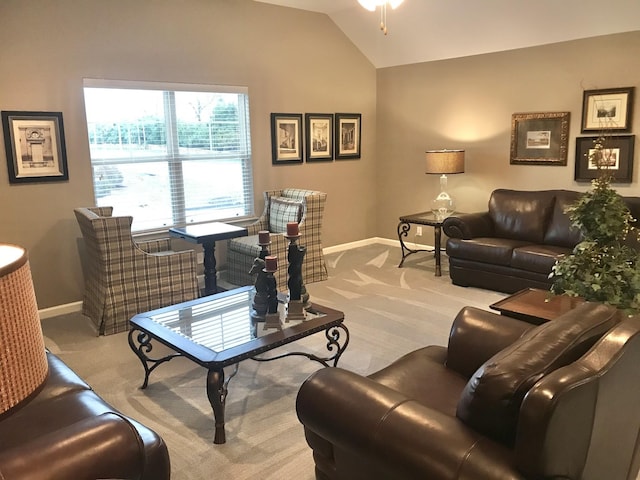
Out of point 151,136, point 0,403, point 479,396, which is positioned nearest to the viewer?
point 0,403

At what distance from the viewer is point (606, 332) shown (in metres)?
1.72

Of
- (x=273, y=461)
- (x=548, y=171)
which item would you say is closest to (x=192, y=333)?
(x=273, y=461)

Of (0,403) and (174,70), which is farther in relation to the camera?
(174,70)

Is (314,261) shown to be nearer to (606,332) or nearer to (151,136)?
(151,136)

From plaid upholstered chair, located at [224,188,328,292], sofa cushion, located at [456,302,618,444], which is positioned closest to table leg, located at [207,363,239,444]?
sofa cushion, located at [456,302,618,444]

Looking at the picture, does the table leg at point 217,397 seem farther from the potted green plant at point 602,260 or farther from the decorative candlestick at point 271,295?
the potted green plant at point 602,260

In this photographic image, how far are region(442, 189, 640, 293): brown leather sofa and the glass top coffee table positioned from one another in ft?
7.06

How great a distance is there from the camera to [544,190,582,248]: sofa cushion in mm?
4891

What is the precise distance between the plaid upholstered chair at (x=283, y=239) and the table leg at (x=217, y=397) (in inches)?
92.2

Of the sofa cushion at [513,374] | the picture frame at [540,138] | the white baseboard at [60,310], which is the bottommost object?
the white baseboard at [60,310]

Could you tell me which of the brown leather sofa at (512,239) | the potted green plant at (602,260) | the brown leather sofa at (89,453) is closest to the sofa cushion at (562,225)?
the brown leather sofa at (512,239)

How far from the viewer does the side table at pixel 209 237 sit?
4.63 meters

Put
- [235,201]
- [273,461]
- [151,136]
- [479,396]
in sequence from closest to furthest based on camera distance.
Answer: [479,396] → [273,461] → [151,136] → [235,201]

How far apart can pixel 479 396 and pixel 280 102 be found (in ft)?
16.2
